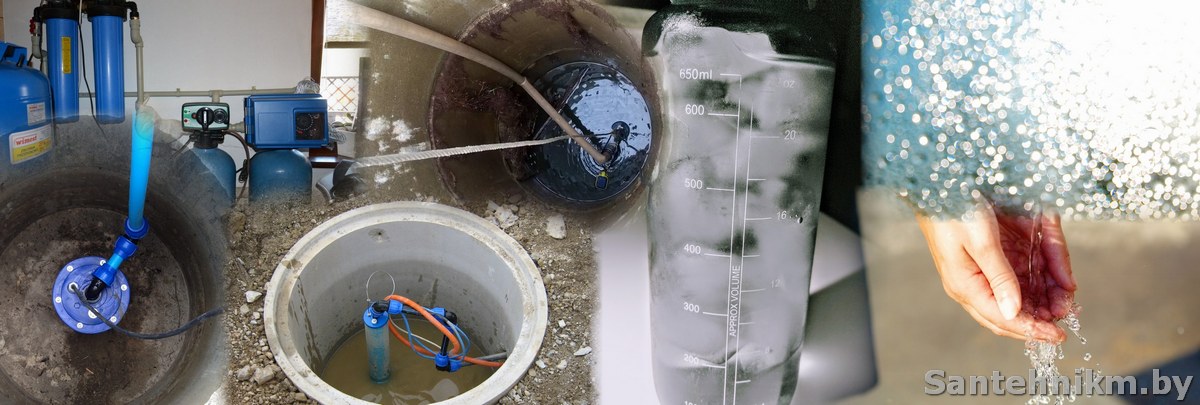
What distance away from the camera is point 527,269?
1.48 m

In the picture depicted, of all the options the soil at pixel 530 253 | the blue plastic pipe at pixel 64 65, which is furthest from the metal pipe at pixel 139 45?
the soil at pixel 530 253

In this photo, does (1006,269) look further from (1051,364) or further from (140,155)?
(140,155)

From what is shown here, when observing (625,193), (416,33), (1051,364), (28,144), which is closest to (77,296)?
(28,144)

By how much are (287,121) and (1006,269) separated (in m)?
1.47

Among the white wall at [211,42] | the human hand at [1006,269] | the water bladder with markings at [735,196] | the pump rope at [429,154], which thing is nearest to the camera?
the water bladder with markings at [735,196]

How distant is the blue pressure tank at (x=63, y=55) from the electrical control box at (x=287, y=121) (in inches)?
14.7

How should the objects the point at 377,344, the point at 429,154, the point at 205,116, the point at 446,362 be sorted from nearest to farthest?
the point at 429,154, the point at 205,116, the point at 446,362, the point at 377,344

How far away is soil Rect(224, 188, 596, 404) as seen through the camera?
1.40 m

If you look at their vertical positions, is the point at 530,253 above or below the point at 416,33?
below

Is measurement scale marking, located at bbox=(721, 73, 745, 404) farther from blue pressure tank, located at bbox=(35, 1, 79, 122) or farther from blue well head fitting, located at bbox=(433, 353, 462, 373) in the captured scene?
blue pressure tank, located at bbox=(35, 1, 79, 122)

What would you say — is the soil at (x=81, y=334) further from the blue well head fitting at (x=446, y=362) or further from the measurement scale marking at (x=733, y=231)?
the measurement scale marking at (x=733, y=231)

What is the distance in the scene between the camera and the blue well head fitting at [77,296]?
1558 mm

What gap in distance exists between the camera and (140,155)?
1.46 metres

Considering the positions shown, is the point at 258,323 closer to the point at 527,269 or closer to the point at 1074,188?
the point at 527,269
